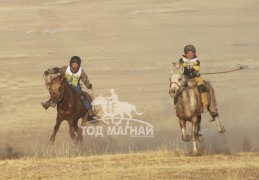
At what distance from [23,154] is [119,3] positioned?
4151cm

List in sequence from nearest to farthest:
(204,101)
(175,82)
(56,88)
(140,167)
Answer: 1. (140,167)
2. (175,82)
3. (204,101)
4. (56,88)

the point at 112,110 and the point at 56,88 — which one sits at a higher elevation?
the point at 112,110

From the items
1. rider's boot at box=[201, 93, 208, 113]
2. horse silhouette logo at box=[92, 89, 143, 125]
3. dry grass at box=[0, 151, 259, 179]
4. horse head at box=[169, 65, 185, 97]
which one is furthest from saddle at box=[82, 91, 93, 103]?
horse head at box=[169, 65, 185, 97]

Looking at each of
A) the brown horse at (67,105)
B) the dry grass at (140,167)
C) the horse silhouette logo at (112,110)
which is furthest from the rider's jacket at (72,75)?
the dry grass at (140,167)

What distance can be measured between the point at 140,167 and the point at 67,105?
4.14m

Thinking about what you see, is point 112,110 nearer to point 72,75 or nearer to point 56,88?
point 72,75

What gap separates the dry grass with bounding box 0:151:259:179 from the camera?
54.2 feet

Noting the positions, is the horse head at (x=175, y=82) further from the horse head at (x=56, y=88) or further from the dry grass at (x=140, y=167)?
the horse head at (x=56, y=88)

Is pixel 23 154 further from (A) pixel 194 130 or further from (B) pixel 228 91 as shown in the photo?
(B) pixel 228 91

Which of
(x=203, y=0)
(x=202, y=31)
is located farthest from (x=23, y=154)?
(x=203, y=0)

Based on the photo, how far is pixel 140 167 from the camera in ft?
58.2

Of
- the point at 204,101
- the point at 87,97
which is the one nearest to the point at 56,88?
the point at 87,97

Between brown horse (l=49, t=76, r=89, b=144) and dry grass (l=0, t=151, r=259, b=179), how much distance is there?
190 cm

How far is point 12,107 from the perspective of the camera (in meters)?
33.8
